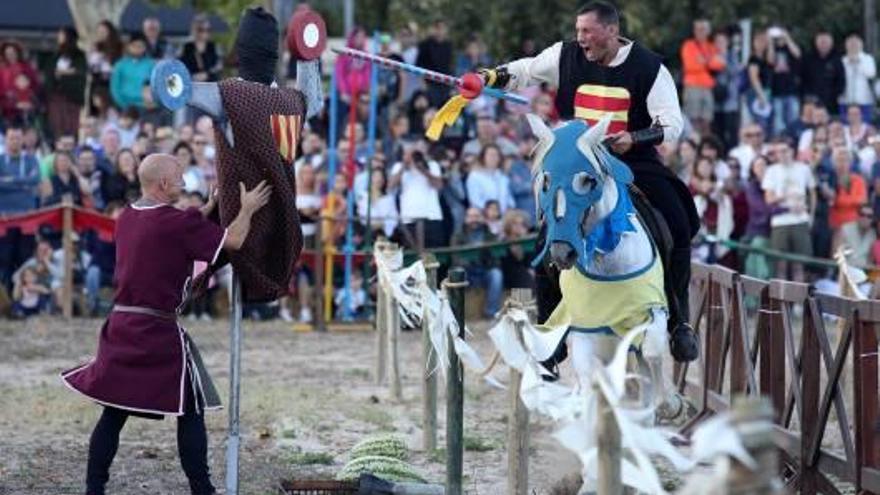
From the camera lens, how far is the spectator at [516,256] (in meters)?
21.5

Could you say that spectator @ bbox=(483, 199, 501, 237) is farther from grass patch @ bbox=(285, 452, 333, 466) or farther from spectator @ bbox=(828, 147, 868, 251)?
grass patch @ bbox=(285, 452, 333, 466)

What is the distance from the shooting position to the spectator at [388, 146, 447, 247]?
843 inches

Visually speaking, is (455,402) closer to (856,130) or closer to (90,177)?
(90,177)

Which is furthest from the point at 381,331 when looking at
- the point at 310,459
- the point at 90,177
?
the point at 90,177

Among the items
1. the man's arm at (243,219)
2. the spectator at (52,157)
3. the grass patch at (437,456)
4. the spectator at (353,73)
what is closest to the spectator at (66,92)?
the spectator at (52,157)

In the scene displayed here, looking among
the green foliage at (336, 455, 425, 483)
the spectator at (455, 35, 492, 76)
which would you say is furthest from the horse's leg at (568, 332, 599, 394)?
the spectator at (455, 35, 492, 76)

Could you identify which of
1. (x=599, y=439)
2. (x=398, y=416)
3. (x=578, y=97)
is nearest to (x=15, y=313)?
(x=398, y=416)

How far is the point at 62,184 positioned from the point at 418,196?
378 cm

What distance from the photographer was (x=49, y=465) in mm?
11305

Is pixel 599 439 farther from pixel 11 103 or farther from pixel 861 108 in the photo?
pixel 861 108

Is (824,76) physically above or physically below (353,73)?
above

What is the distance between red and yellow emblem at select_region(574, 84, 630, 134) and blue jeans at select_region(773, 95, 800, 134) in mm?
16189

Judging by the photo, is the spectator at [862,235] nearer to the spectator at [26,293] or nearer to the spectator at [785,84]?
the spectator at [785,84]

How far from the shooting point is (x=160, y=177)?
903 centimetres
